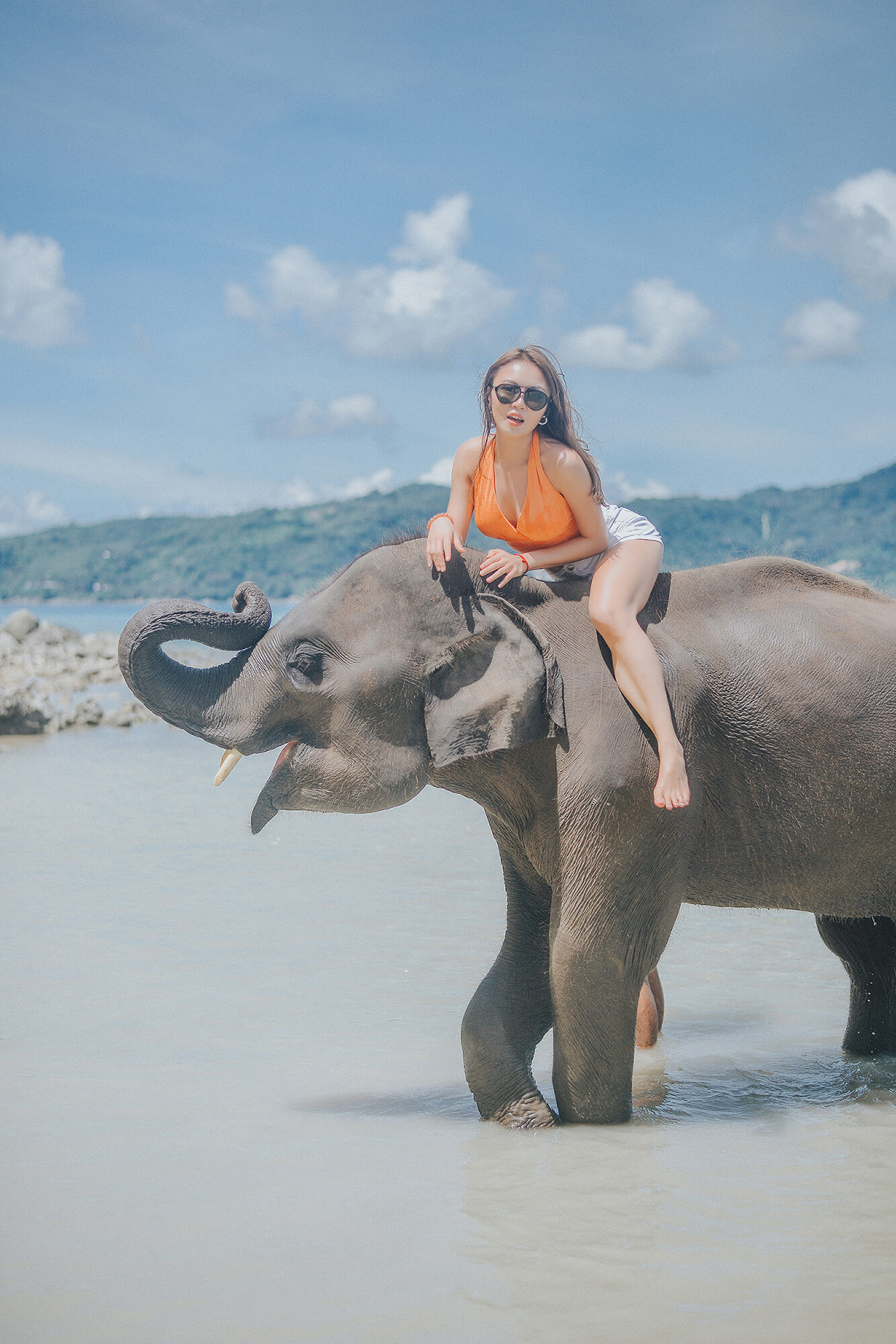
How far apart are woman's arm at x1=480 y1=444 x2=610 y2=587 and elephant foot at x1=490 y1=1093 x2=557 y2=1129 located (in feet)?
5.43

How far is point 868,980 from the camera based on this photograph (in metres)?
5.03

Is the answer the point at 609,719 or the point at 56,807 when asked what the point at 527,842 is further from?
the point at 56,807

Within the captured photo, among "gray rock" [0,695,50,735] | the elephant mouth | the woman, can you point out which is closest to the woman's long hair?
the woman

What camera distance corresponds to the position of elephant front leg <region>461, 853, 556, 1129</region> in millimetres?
4191

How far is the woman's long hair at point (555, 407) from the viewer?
13.8ft

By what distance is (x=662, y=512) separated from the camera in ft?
393

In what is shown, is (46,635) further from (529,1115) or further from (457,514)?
(529,1115)

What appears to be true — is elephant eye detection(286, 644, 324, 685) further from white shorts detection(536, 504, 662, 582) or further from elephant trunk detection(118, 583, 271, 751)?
white shorts detection(536, 504, 662, 582)

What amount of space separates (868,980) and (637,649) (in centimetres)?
199

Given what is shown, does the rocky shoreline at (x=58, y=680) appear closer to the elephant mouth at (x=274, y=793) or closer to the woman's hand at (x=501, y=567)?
the elephant mouth at (x=274, y=793)

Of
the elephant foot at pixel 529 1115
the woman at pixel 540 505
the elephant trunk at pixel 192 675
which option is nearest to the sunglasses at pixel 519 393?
the woman at pixel 540 505

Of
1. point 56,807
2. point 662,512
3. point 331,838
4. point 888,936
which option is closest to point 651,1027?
point 888,936

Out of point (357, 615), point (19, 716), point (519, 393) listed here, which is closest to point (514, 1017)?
point (357, 615)

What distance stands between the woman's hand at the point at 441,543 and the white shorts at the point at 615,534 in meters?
0.38
